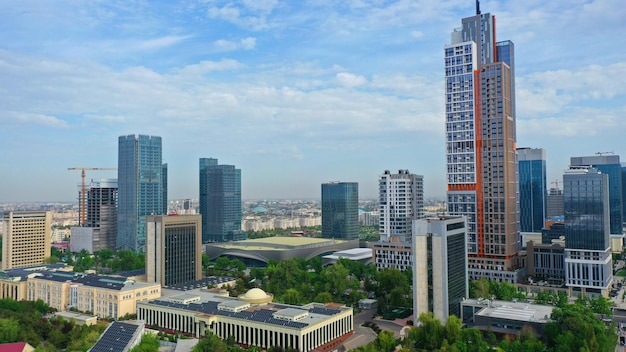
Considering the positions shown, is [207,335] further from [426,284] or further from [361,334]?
[426,284]

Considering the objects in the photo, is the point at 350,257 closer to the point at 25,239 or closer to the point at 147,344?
the point at 147,344

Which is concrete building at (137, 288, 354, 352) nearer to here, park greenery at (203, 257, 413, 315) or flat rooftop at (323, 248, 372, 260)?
park greenery at (203, 257, 413, 315)

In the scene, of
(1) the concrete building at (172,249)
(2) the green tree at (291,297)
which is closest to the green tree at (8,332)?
(1) the concrete building at (172,249)

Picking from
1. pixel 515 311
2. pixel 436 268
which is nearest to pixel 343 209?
pixel 436 268

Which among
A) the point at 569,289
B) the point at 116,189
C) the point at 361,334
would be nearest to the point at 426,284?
the point at 361,334

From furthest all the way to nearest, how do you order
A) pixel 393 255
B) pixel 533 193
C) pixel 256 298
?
pixel 533 193
pixel 393 255
pixel 256 298
